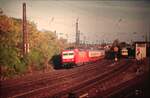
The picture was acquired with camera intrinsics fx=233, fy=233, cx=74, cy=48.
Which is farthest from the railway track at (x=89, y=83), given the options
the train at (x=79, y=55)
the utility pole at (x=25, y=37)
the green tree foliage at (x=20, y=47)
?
the utility pole at (x=25, y=37)

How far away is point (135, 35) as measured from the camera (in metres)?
8.51

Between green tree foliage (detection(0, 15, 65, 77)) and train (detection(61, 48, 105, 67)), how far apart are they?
1.56 feet

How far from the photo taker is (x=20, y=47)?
25.1 feet

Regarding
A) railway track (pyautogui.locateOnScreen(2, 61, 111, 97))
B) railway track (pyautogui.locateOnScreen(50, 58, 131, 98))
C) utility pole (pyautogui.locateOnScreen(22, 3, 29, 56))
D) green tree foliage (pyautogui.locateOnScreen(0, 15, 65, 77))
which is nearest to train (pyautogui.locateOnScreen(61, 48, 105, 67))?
green tree foliage (pyautogui.locateOnScreen(0, 15, 65, 77))

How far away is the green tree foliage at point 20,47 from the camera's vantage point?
744 cm

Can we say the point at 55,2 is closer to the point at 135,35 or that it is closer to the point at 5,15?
the point at 5,15

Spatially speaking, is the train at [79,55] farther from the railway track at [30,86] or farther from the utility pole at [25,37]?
the utility pole at [25,37]

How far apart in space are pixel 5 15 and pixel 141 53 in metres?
5.11

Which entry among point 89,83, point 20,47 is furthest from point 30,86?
point 89,83

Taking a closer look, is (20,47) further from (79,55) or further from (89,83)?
(89,83)

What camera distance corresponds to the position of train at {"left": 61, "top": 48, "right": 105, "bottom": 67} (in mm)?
8031

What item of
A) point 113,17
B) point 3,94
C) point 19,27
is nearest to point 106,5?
point 113,17

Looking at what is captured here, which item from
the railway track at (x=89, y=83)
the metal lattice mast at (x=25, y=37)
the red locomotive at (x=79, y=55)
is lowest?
the railway track at (x=89, y=83)

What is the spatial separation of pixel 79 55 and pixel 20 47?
2.25 metres
